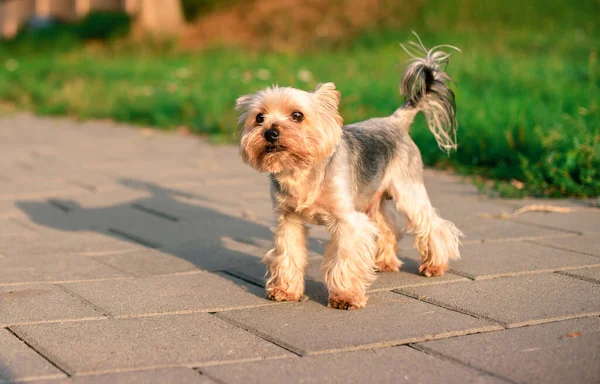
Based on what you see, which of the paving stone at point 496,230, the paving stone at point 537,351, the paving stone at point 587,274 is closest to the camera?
the paving stone at point 537,351

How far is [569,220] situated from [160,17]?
58.9ft

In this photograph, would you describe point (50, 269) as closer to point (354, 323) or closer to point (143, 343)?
point (143, 343)

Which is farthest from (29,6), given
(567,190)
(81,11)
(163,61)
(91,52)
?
(567,190)

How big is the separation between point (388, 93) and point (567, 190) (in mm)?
3984

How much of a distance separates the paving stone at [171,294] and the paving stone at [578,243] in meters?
2.02

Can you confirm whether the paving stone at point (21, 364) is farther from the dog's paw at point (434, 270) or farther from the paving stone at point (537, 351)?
the dog's paw at point (434, 270)

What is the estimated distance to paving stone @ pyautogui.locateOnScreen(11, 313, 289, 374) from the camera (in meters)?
3.59

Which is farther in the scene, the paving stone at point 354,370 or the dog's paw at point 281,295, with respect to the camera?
the dog's paw at point 281,295

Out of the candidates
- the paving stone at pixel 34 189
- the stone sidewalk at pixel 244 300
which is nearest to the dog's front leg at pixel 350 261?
the stone sidewalk at pixel 244 300

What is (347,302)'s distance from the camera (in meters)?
4.39

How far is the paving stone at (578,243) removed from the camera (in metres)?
5.38

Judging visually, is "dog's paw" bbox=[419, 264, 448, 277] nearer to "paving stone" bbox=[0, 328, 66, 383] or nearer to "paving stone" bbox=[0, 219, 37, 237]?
"paving stone" bbox=[0, 328, 66, 383]

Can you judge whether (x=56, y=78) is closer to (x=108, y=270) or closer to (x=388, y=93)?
(x=388, y=93)

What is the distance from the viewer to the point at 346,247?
4562 mm
